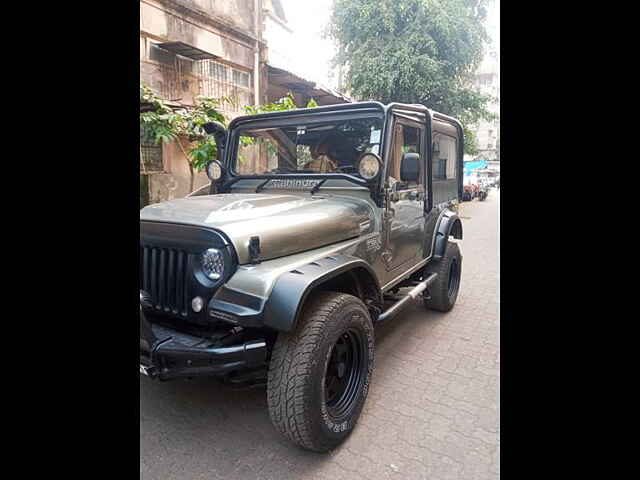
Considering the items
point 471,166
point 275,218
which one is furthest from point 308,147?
point 471,166

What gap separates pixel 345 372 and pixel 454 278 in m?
2.90

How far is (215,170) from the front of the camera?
12.9ft

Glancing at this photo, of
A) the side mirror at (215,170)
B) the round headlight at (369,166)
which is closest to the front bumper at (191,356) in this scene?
the round headlight at (369,166)

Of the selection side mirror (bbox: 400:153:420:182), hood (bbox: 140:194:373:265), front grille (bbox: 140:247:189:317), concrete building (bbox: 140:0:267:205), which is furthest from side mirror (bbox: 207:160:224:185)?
concrete building (bbox: 140:0:267:205)

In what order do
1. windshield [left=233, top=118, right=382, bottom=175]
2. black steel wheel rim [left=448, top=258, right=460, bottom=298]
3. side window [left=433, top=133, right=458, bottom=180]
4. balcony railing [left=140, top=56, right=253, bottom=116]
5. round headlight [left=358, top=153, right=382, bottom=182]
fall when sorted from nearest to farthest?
round headlight [left=358, top=153, right=382, bottom=182] < windshield [left=233, top=118, right=382, bottom=175] < side window [left=433, top=133, right=458, bottom=180] < black steel wheel rim [left=448, top=258, right=460, bottom=298] < balcony railing [left=140, top=56, right=253, bottom=116]

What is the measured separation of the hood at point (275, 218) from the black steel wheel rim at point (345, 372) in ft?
2.12

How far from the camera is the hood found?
2414mm

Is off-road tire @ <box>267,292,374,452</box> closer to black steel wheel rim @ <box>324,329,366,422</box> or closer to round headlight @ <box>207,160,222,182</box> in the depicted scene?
black steel wheel rim @ <box>324,329,366,422</box>

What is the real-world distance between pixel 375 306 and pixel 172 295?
1.45 m

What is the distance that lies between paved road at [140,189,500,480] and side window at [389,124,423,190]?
60.5 inches

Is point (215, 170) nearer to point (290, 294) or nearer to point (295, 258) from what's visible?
point (295, 258)

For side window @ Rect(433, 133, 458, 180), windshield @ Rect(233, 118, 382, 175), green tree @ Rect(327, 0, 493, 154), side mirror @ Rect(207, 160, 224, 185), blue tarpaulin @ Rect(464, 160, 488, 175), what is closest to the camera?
windshield @ Rect(233, 118, 382, 175)

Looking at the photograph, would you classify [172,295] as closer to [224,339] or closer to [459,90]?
[224,339]

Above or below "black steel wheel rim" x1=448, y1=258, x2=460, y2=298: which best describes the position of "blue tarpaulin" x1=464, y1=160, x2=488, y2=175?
above
